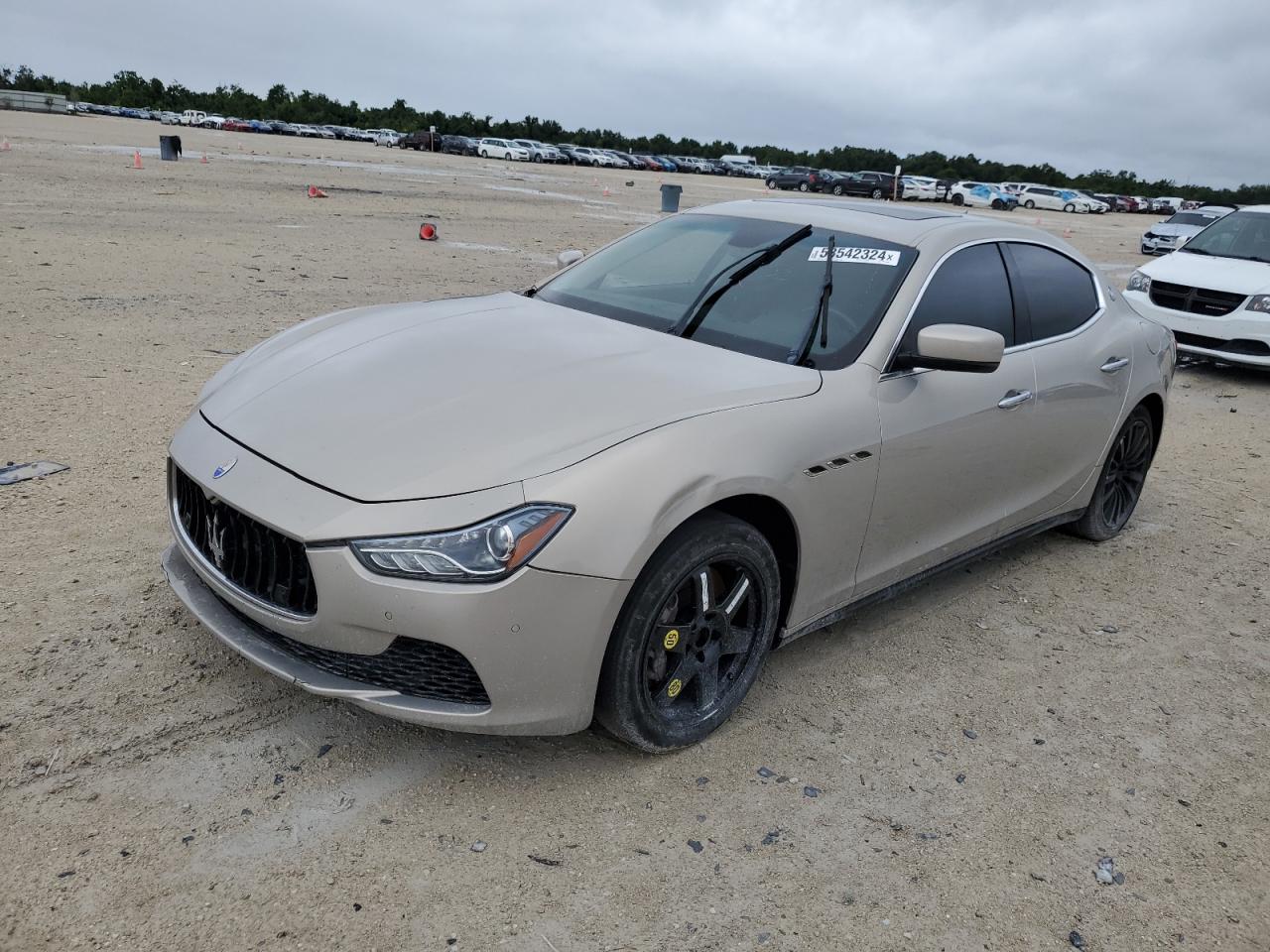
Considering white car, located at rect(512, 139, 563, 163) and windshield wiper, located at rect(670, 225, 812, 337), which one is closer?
windshield wiper, located at rect(670, 225, 812, 337)

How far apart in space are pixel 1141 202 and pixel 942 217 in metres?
77.7

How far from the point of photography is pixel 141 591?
3859 mm

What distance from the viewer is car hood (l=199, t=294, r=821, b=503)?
2785 millimetres

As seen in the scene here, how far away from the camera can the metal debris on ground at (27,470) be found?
4777 millimetres

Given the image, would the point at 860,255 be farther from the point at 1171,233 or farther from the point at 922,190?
the point at 922,190

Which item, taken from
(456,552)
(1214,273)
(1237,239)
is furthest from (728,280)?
(1237,239)

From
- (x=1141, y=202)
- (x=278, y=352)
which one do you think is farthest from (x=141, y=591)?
(x=1141, y=202)

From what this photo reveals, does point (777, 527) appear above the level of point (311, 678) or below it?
above

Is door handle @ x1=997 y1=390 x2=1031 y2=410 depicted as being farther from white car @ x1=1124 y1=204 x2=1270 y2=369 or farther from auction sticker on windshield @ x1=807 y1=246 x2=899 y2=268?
white car @ x1=1124 y1=204 x2=1270 y2=369

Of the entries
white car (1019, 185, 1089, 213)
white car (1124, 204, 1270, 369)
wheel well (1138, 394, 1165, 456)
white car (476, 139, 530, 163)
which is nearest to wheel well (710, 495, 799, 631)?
wheel well (1138, 394, 1165, 456)

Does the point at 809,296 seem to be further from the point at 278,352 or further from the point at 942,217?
the point at 278,352

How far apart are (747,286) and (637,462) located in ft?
4.48

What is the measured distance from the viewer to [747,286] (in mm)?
3902

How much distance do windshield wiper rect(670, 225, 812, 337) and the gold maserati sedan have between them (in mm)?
12
